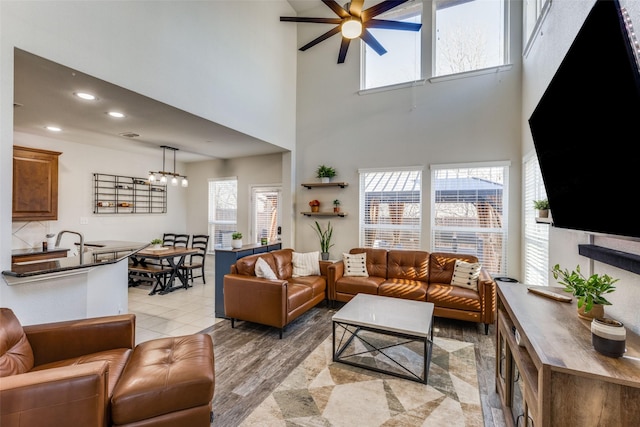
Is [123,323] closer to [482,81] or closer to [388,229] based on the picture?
[388,229]

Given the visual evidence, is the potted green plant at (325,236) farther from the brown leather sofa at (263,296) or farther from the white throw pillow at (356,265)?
the brown leather sofa at (263,296)

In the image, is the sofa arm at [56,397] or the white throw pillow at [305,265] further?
the white throw pillow at [305,265]

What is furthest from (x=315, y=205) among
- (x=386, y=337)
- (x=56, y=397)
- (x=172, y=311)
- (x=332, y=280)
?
(x=56, y=397)

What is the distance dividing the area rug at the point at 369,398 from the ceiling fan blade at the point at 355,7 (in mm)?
3456

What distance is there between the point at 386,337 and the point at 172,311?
3092 millimetres

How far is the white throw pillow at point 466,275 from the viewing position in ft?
12.5

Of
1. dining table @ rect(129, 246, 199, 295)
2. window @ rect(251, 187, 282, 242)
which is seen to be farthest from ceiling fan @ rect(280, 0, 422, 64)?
dining table @ rect(129, 246, 199, 295)

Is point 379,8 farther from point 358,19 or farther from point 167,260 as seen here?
point 167,260


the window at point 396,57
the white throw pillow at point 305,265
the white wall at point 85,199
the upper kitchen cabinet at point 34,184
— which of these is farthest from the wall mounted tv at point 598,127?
the white wall at point 85,199

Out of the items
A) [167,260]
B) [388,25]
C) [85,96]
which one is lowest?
[167,260]

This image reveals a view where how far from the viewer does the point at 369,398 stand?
2.22m

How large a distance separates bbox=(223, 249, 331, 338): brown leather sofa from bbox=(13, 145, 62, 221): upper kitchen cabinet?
10.3 feet

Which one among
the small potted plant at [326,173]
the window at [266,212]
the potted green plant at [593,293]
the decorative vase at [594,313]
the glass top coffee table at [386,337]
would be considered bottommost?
the glass top coffee table at [386,337]

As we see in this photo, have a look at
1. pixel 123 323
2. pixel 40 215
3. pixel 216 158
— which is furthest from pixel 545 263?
pixel 40 215
